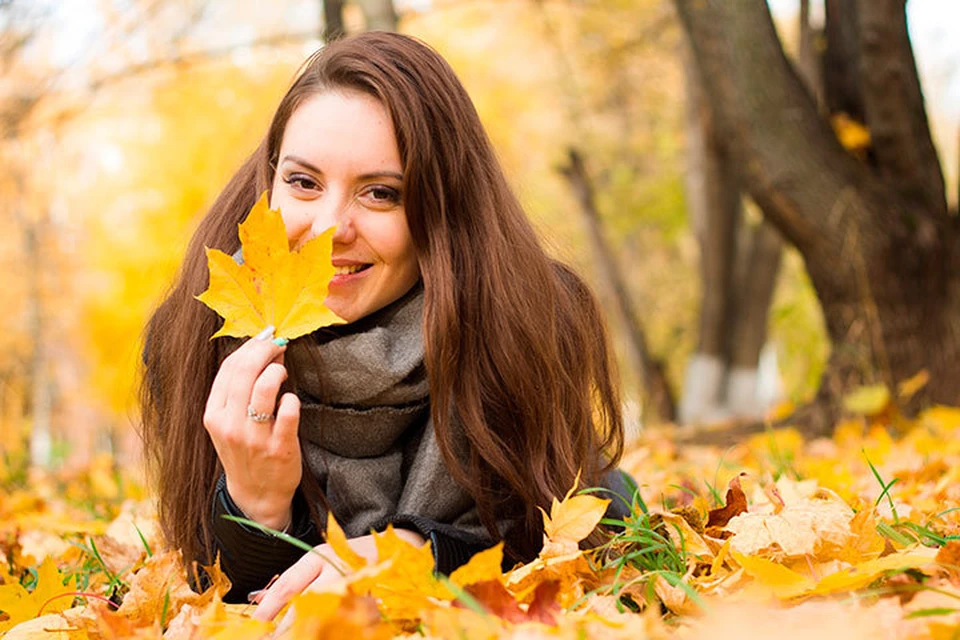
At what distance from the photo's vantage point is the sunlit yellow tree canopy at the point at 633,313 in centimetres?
116

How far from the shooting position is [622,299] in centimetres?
991

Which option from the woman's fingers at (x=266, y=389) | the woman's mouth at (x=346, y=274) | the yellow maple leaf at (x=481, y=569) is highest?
the woman's mouth at (x=346, y=274)

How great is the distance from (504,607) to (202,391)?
0.88 meters

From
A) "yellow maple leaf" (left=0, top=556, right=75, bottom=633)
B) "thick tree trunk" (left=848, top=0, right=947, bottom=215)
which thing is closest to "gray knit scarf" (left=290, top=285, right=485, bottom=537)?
"yellow maple leaf" (left=0, top=556, right=75, bottom=633)

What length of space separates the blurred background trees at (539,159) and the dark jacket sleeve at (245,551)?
76 centimetres

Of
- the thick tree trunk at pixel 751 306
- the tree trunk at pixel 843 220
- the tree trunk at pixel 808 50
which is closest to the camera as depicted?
the tree trunk at pixel 843 220

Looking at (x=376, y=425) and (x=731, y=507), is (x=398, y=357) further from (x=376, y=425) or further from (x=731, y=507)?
(x=731, y=507)

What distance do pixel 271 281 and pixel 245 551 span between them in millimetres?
480

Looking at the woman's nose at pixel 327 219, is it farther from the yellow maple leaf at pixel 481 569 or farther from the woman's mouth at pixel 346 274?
the yellow maple leaf at pixel 481 569

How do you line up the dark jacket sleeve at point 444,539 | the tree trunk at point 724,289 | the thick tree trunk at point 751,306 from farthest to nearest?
the thick tree trunk at point 751,306 → the tree trunk at point 724,289 → the dark jacket sleeve at point 444,539

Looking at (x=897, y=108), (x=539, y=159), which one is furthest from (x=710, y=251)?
Answer: (x=539, y=159)

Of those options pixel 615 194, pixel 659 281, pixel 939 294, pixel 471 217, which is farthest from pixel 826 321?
pixel 659 281

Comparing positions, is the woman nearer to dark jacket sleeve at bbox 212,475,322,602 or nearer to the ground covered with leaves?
dark jacket sleeve at bbox 212,475,322,602

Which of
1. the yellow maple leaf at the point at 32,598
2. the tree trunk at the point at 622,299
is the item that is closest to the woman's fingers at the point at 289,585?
the yellow maple leaf at the point at 32,598
